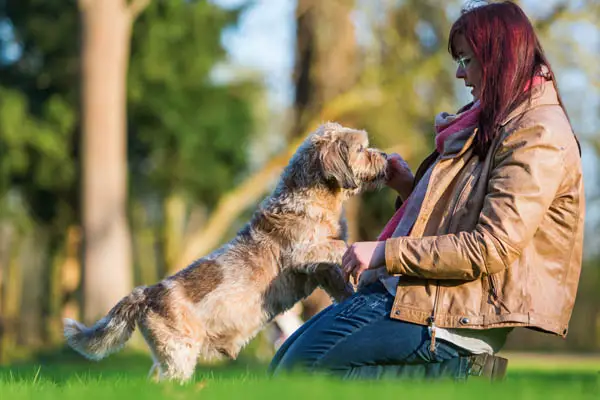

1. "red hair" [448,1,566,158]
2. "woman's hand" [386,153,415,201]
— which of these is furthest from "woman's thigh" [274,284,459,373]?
"woman's hand" [386,153,415,201]

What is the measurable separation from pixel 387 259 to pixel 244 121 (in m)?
19.9

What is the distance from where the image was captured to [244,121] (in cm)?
2427

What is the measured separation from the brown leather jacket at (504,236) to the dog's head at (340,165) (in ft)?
5.04

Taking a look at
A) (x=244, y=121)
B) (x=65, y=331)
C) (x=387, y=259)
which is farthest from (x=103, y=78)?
(x=387, y=259)

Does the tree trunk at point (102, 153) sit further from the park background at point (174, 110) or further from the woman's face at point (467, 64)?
the woman's face at point (467, 64)

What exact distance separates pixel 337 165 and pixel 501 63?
5.85ft

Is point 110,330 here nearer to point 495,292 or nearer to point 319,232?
point 319,232

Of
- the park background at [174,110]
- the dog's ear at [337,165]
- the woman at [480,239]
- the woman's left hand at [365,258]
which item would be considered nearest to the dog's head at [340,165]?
the dog's ear at [337,165]

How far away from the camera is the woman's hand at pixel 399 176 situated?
6.09 metres

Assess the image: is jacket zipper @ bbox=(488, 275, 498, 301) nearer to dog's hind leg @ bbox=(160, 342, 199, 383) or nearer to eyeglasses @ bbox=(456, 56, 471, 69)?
eyeglasses @ bbox=(456, 56, 471, 69)

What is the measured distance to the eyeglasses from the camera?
493cm

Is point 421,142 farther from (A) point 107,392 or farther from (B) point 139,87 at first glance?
(A) point 107,392

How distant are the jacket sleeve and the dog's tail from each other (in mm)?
1966

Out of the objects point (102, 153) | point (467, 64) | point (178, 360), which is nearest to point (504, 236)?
point (467, 64)
